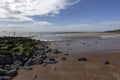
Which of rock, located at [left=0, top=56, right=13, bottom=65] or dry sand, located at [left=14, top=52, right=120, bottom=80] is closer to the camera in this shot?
dry sand, located at [left=14, top=52, right=120, bottom=80]

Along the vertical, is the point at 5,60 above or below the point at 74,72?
above

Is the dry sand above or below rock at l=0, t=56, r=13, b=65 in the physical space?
below

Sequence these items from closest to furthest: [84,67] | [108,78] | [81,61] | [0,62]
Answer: [108,78]
[84,67]
[0,62]
[81,61]

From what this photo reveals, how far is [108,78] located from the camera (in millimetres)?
10727

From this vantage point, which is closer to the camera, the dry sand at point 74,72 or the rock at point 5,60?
the dry sand at point 74,72

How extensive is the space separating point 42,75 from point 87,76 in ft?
10.2

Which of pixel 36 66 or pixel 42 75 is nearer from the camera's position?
pixel 42 75

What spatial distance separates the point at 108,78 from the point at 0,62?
912 centimetres

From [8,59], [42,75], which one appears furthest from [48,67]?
[8,59]

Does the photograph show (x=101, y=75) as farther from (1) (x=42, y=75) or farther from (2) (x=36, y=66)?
(2) (x=36, y=66)

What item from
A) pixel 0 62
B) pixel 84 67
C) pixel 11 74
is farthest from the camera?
pixel 0 62

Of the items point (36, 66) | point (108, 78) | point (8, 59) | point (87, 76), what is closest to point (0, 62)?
point (8, 59)

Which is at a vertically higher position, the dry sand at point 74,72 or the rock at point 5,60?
the rock at point 5,60

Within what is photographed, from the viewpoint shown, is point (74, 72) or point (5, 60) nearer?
point (74, 72)
